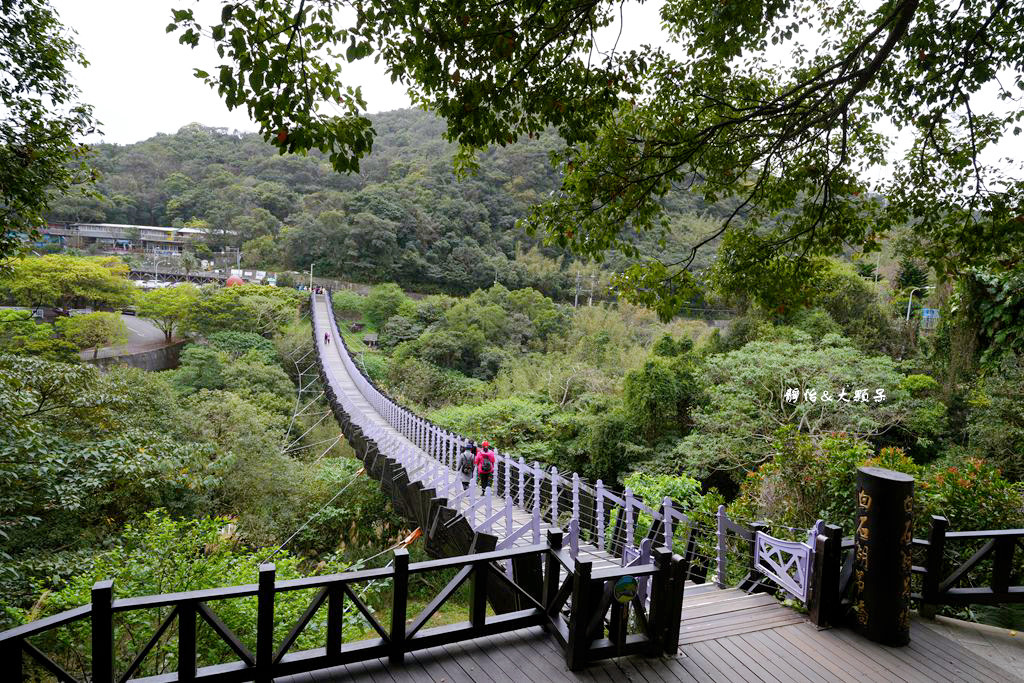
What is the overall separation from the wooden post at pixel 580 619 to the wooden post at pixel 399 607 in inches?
34.8

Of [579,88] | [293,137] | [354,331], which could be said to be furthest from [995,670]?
[354,331]

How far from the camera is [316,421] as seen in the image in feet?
59.8

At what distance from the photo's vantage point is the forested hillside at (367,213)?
112 ft

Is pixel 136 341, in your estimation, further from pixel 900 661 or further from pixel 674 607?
pixel 900 661

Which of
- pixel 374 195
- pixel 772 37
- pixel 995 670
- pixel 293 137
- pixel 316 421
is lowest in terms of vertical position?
pixel 316 421

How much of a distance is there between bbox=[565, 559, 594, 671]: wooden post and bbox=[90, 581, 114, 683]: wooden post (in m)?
2.10

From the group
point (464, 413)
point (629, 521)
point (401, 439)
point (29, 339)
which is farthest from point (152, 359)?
point (629, 521)

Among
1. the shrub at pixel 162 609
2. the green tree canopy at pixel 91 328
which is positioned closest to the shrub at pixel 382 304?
the green tree canopy at pixel 91 328

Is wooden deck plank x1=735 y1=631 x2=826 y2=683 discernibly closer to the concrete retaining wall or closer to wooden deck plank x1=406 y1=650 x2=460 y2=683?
wooden deck plank x1=406 y1=650 x2=460 y2=683

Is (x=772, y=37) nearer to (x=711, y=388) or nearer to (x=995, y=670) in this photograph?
(x=995, y=670)

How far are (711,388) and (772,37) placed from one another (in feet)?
27.0

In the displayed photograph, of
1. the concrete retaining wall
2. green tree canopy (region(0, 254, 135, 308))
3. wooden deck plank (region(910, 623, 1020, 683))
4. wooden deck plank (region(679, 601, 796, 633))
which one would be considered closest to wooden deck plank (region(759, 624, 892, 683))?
wooden deck plank (region(679, 601, 796, 633))

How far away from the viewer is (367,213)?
111ft

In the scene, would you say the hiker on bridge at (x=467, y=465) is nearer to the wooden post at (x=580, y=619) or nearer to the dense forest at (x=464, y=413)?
the dense forest at (x=464, y=413)
